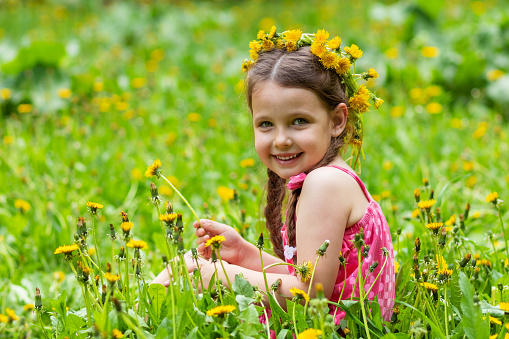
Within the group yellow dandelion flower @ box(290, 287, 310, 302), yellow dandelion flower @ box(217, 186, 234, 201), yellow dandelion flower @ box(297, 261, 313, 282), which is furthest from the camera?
yellow dandelion flower @ box(217, 186, 234, 201)

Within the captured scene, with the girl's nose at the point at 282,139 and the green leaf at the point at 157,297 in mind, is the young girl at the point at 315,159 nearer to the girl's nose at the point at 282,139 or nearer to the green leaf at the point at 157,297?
the girl's nose at the point at 282,139

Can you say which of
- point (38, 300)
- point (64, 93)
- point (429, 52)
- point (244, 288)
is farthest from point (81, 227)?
point (429, 52)

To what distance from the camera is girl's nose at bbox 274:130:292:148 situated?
1.81 m

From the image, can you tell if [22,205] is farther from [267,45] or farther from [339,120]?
[339,120]

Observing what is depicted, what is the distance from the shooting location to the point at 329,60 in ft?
6.07

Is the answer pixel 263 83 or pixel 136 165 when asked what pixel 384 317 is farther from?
pixel 136 165

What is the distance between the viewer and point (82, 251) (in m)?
1.62

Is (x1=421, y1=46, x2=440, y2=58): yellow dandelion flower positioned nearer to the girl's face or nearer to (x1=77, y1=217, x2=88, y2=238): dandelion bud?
the girl's face

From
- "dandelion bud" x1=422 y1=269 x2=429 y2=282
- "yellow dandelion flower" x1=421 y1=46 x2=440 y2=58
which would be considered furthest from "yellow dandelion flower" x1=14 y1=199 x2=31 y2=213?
"yellow dandelion flower" x1=421 y1=46 x2=440 y2=58

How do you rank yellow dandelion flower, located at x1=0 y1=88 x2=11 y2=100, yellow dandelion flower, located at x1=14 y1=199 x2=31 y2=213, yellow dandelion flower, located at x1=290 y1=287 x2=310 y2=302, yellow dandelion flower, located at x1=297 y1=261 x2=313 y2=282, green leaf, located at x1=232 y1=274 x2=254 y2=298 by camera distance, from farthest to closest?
yellow dandelion flower, located at x1=0 y1=88 x2=11 y2=100 < yellow dandelion flower, located at x1=14 y1=199 x2=31 y2=213 < green leaf, located at x1=232 y1=274 x2=254 y2=298 < yellow dandelion flower, located at x1=297 y1=261 x2=313 y2=282 < yellow dandelion flower, located at x1=290 y1=287 x2=310 y2=302

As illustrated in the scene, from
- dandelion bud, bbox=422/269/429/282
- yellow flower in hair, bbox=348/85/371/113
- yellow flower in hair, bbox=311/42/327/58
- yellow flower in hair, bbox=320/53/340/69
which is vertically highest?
yellow flower in hair, bbox=311/42/327/58

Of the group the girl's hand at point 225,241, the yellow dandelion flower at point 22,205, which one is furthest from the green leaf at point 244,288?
the yellow dandelion flower at point 22,205

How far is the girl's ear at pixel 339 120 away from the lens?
1.90 metres

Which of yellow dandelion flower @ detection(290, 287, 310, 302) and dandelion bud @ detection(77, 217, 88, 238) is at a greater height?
dandelion bud @ detection(77, 217, 88, 238)
